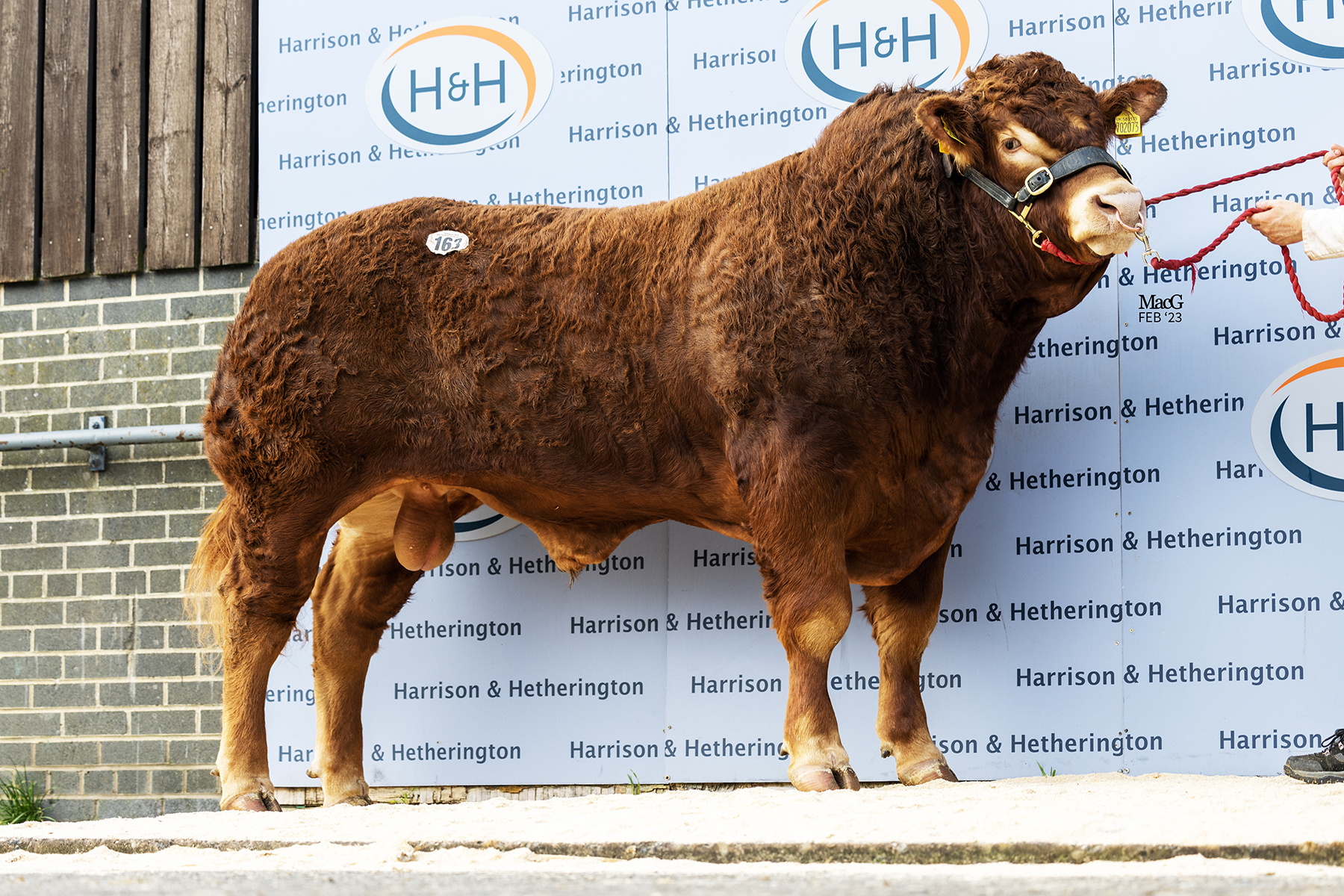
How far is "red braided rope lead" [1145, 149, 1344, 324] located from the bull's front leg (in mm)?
1605

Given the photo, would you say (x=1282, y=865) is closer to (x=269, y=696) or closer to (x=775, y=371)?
(x=775, y=371)

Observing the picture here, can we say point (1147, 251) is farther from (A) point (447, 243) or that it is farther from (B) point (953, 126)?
(A) point (447, 243)

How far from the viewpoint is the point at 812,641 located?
13.6 ft

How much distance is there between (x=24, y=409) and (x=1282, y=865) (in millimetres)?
5992

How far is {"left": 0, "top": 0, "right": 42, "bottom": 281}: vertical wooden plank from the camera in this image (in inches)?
260

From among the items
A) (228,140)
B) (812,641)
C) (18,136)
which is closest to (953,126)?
(812,641)

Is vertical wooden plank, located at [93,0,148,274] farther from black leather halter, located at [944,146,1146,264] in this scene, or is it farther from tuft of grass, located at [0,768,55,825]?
black leather halter, located at [944,146,1146,264]

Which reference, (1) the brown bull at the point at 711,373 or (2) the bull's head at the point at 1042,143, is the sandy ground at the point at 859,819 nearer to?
(1) the brown bull at the point at 711,373

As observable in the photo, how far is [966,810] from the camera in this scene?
10.9 feet

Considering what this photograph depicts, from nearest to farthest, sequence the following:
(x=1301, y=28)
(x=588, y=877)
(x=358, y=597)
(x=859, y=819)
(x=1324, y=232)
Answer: (x=588, y=877), (x=859, y=819), (x=1324, y=232), (x=1301, y=28), (x=358, y=597)

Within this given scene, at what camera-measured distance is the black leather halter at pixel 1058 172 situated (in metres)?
4.11

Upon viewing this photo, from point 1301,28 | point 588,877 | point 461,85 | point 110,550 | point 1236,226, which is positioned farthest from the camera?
point 110,550

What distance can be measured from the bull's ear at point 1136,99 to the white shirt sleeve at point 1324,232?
0.61 meters

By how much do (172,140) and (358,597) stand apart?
270 centimetres
